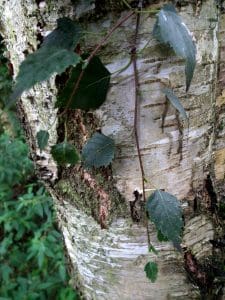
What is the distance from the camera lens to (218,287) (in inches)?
32.4

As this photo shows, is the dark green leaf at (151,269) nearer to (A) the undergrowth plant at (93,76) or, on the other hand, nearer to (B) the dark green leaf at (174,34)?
(A) the undergrowth plant at (93,76)

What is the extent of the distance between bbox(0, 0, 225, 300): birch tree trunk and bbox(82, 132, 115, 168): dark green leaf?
0.02 metres

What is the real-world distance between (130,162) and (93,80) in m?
0.17

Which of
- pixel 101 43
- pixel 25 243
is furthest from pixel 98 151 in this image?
pixel 25 243

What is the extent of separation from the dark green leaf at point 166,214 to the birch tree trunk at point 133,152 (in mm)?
44

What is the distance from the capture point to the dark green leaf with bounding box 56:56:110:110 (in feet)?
1.72

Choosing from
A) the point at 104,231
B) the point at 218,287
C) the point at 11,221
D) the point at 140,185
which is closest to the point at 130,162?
the point at 140,185

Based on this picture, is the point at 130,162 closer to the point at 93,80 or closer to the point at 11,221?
the point at 93,80

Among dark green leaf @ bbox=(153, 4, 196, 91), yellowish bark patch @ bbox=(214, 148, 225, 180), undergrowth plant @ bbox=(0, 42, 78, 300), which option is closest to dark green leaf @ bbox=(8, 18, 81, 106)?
dark green leaf @ bbox=(153, 4, 196, 91)

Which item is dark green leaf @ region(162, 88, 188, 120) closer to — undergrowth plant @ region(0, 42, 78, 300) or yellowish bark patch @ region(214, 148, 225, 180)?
yellowish bark patch @ region(214, 148, 225, 180)

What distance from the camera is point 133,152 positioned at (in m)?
0.64

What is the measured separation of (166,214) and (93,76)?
22cm

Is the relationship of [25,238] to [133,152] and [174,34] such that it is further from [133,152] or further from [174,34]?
[174,34]

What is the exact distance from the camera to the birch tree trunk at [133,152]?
1.87 feet
